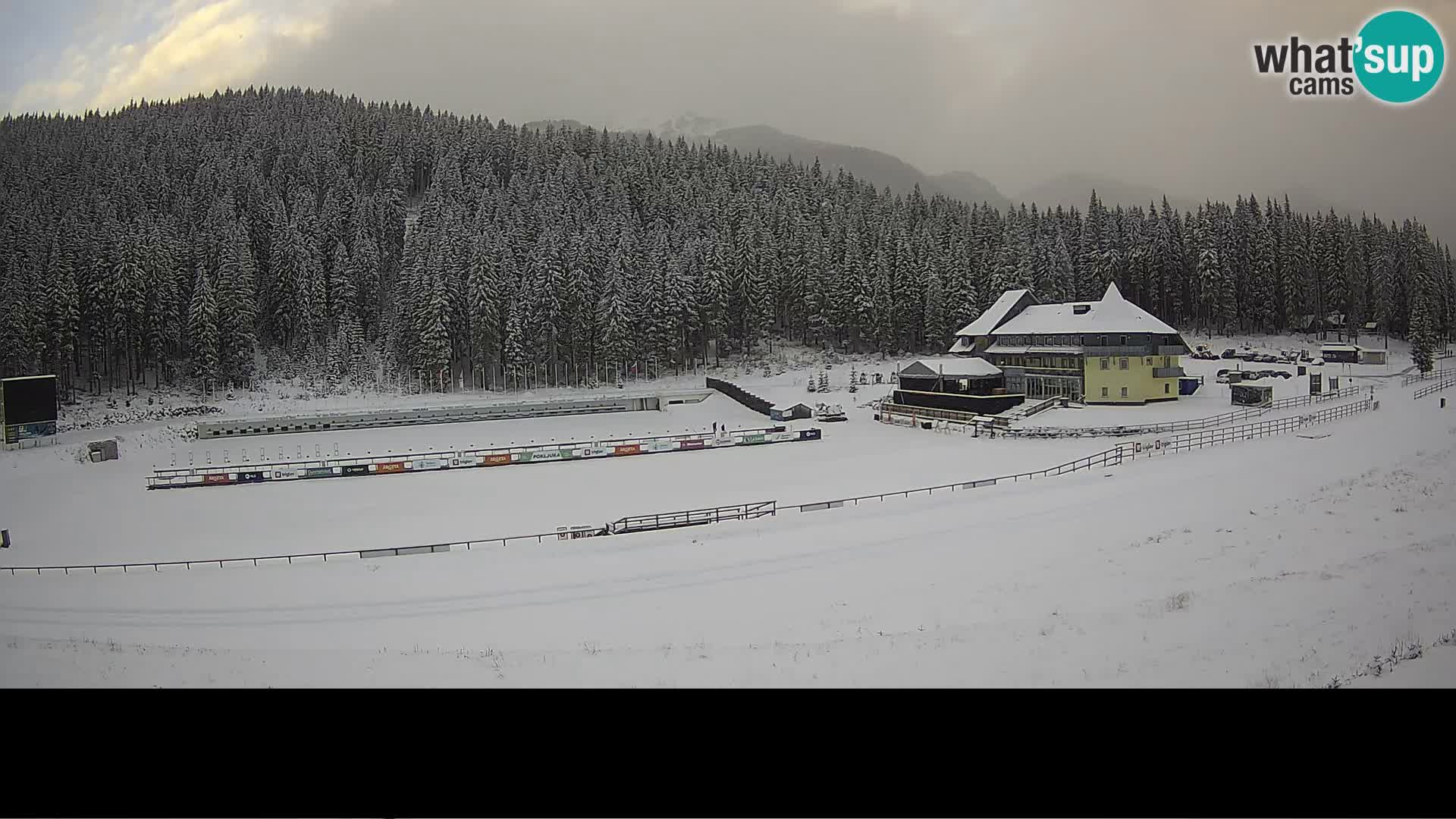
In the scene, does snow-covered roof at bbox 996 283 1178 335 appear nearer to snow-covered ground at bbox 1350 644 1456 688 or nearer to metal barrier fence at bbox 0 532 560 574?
metal barrier fence at bbox 0 532 560 574

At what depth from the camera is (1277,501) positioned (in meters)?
13.4

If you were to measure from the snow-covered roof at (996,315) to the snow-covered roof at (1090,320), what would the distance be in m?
0.73

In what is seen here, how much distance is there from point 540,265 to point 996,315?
28015mm

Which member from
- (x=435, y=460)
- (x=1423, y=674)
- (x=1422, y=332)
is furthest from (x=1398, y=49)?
(x=435, y=460)

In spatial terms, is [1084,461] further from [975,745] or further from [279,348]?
[279,348]

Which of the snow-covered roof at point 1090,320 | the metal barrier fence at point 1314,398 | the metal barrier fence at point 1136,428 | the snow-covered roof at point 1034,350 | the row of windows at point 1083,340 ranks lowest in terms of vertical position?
the metal barrier fence at point 1136,428

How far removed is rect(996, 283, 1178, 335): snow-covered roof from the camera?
113ft

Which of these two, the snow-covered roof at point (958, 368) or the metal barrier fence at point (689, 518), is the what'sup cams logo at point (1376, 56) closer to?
the metal barrier fence at point (689, 518)

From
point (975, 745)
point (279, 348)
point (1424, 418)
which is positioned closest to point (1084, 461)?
point (1424, 418)

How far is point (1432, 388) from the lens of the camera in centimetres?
2116

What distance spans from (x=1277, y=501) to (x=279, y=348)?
2243 inches

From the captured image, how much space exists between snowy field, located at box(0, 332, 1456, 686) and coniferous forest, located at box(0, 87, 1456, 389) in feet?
64.9

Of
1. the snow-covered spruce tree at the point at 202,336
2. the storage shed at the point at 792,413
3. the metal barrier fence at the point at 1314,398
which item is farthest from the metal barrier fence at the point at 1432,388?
the snow-covered spruce tree at the point at 202,336

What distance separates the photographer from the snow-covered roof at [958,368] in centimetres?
3484
